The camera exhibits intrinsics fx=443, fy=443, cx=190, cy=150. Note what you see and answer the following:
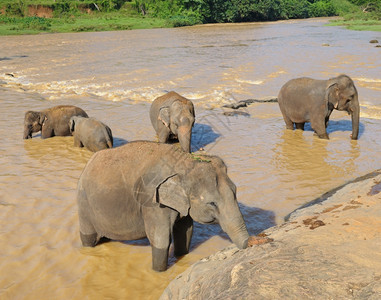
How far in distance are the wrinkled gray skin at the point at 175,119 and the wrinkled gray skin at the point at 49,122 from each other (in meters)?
2.55

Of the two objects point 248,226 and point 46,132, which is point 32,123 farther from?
point 248,226

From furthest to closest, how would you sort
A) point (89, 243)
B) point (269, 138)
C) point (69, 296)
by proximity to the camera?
point (269, 138), point (89, 243), point (69, 296)

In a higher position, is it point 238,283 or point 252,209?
point 238,283

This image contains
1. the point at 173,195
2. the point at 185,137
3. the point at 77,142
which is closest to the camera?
the point at 173,195

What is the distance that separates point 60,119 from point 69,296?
23.9 feet

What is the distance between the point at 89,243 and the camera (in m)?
5.86

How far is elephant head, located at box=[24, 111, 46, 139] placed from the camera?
11336mm

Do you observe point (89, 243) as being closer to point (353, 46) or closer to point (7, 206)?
point (7, 206)

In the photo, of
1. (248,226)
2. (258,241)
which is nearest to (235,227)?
(258,241)

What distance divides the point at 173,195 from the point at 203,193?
1.11ft

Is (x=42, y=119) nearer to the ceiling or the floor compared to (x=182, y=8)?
nearer to the floor

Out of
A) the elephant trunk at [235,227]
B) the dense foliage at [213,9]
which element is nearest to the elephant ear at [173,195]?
the elephant trunk at [235,227]

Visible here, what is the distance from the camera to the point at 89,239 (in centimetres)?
582

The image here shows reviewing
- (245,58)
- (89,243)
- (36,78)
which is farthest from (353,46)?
(89,243)
